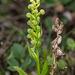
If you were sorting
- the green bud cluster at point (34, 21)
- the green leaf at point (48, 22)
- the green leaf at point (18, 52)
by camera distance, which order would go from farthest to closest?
1. the green leaf at point (48, 22)
2. the green leaf at point (18, 52)
3. the green bud cluster at point (34, 21)

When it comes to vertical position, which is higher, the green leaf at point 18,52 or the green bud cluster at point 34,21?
the green bud cluster at point 34,21

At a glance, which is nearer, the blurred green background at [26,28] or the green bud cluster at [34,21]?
the green bud cluster at [34,21]

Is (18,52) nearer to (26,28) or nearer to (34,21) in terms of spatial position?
(34,21)

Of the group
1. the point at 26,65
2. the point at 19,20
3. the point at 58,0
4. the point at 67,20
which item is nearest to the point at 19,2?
the point at 19,20

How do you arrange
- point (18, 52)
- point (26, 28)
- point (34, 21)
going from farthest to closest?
point (26, 28) → point (18, 52) → point (34, 21)

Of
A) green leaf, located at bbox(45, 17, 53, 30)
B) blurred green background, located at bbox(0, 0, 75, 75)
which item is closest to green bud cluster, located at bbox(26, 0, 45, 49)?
blurred green background, located at bbox(0, 0, 75, 75)

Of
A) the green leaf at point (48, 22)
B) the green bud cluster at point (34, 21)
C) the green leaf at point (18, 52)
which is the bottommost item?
the green leaf at point (18, 52)

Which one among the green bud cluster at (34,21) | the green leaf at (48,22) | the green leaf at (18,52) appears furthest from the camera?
the green leaf at (48,22)

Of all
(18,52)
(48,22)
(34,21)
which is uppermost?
(48,22)

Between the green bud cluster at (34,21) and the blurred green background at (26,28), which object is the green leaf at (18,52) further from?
the green bud cluster at (34,21)

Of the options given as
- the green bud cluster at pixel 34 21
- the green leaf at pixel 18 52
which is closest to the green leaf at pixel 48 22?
the green leaf at pixel 18 52

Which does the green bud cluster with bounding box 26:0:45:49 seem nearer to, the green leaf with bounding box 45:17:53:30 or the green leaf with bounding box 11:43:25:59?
the green leaf with bounding box 11:43:25:59

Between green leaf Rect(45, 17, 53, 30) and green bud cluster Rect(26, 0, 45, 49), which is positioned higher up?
green leaf Rect(45, 17, 53, 30)

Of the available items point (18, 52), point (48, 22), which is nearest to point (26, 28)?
point (48, 22)
